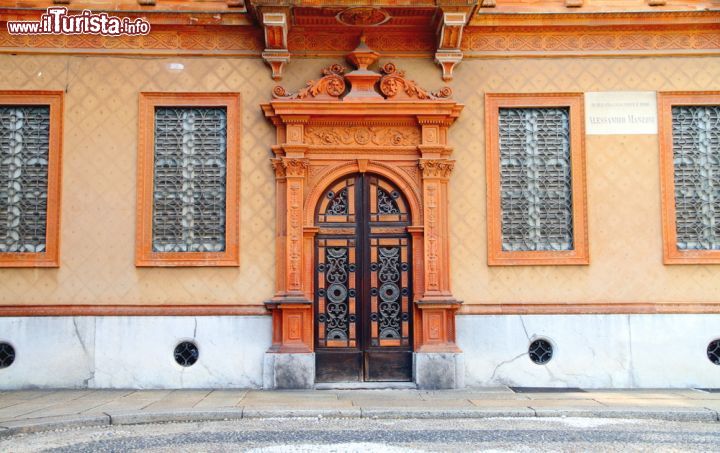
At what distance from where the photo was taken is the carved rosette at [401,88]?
37.6ft

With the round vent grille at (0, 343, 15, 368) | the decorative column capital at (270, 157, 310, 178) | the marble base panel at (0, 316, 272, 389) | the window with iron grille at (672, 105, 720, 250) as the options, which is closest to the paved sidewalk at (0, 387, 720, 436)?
the marble base panel at (0, 316, 272, 389)

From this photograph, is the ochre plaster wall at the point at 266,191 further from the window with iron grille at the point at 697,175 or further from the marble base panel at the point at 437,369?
the marble base panel at the point at 437,369

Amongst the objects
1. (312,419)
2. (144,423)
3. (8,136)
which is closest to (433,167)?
(312,419)

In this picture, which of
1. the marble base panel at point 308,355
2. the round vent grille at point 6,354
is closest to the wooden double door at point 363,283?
the marble base panel at point 308,355

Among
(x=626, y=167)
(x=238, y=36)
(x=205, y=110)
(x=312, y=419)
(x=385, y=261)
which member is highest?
(x=238, y=36)

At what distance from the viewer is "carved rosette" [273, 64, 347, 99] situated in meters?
11.4

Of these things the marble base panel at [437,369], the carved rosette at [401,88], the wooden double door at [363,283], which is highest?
the carved rosette at [401,88]

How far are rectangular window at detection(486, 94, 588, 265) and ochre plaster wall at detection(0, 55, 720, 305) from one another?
0.52 ft

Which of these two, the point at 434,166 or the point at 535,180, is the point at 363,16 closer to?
the point at 434,166

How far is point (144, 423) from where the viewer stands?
8906mm

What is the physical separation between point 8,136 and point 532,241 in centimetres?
825

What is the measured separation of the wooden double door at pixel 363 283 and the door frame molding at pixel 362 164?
0.18m

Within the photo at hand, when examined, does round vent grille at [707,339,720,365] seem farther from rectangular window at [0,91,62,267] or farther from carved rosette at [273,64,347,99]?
rectangular window at [0,91,62,267]

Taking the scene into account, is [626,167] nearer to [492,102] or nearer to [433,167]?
[492,102]
